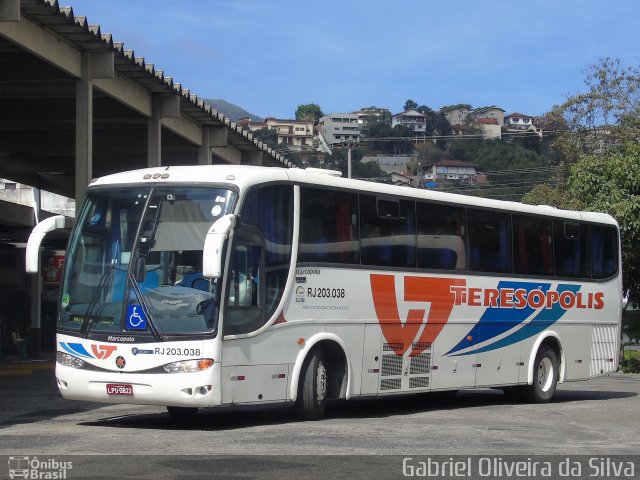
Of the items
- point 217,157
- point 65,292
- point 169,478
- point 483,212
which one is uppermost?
point 217,157

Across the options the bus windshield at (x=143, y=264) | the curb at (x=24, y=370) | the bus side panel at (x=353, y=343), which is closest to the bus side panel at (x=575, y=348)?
the bus side panel at (x=353, y=343)

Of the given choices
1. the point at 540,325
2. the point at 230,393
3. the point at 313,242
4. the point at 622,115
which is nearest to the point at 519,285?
the point at 540,325

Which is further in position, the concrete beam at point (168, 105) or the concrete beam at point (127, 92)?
the concrete beam at point (168, 105)

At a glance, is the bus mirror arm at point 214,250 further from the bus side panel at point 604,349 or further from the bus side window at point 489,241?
the bus side panel at point 604,349

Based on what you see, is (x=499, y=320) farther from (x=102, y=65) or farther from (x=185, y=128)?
(x=185, y=128)

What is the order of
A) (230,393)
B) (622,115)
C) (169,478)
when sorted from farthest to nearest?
(622,115), (230,393), (169,478)

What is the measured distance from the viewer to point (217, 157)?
40094mm

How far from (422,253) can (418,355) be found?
150 centimetres

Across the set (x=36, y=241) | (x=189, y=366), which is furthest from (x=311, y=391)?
(x=36, y=241)

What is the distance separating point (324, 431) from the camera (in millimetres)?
12938

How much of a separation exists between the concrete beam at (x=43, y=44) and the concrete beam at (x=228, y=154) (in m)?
14.0

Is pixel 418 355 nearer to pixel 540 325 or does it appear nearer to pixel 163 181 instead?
pixel 540 325

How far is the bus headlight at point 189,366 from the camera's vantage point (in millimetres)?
12631

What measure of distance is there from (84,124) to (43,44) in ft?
9.73
